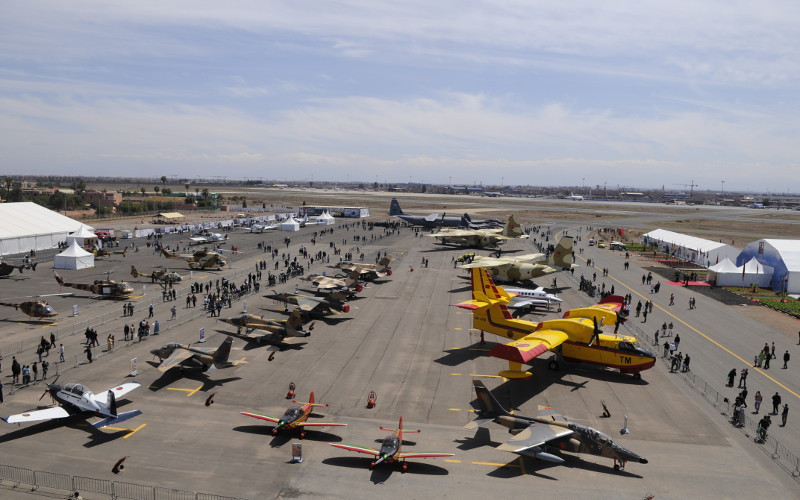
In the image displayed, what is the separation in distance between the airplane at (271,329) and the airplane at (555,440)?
57.9ft

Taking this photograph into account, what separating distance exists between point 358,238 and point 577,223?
77.5 m

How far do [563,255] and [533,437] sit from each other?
1519 inches

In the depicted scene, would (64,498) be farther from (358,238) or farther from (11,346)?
(358,238)

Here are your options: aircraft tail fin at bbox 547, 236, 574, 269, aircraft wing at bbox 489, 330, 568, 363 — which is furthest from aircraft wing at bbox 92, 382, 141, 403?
aircraft tail fin at bbox 547, 236, 574, 269

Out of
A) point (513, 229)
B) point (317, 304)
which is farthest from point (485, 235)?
point (317, 304)

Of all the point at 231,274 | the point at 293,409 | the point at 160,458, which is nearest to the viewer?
the point at 160,458

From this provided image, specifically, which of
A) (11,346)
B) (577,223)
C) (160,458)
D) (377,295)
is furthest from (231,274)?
(577,223)

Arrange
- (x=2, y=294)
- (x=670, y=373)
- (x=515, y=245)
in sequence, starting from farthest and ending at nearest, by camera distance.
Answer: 1. (x=515, y=245)
2. (x=2, y=294)
3. (x=670, y=373)

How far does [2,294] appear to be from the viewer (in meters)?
50.0

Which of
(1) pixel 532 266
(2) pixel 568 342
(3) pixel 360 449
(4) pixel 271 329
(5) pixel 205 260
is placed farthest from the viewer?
(5) pixel 205 260

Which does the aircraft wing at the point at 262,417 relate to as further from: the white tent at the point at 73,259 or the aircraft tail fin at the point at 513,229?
the aircraft tail fin at the point at 513,229

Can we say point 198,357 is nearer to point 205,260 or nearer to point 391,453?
point 391,453

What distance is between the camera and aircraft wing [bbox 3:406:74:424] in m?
22.3

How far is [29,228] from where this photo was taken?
76.6m
